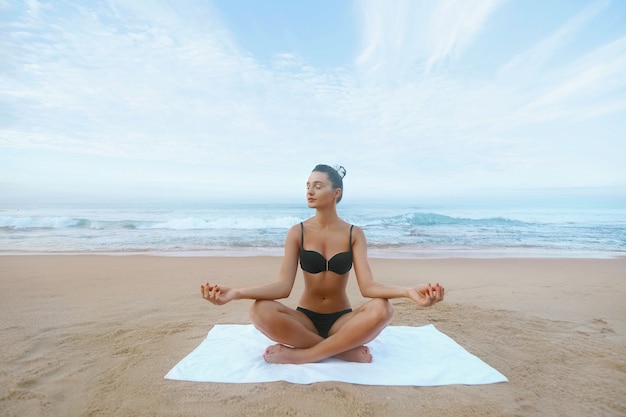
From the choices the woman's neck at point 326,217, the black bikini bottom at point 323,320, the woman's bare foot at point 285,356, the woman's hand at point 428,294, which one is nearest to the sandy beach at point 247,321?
the woman's bare foot at point 285,356

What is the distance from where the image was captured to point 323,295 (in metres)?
→ 3.43

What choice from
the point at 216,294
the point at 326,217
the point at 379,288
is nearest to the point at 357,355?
the point at 379,288

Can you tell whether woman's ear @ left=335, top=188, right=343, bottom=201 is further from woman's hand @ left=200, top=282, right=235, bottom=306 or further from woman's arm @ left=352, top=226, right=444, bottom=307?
woman's hand @ left=200, top=282, right=235, bottom=306

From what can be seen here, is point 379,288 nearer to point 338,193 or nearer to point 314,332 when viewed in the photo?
point 314,332

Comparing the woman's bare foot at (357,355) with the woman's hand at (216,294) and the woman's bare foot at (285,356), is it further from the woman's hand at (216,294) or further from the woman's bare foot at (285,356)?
the woman's hand at (216,294)

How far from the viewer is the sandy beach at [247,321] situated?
2.60 meters

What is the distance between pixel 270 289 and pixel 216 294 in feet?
1.70

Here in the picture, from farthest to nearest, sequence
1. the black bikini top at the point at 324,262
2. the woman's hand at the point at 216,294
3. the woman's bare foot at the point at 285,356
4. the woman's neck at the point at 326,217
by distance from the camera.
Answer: the woman's neck at the point at 326,217
the black bikini top at the point at 324,262
the woman's bare foot at the point at 285,356
the woman's hand at the point at 216,294

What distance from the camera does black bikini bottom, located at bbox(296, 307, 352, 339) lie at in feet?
11.1

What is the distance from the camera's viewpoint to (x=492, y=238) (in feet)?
51.4

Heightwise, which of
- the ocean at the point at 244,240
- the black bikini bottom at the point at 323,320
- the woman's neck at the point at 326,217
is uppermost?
the woman's neck at the point at 326,217

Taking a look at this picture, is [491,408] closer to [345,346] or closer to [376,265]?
[345,346]

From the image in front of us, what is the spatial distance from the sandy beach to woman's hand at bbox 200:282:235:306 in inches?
25.8

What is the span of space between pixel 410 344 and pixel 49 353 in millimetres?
3379
